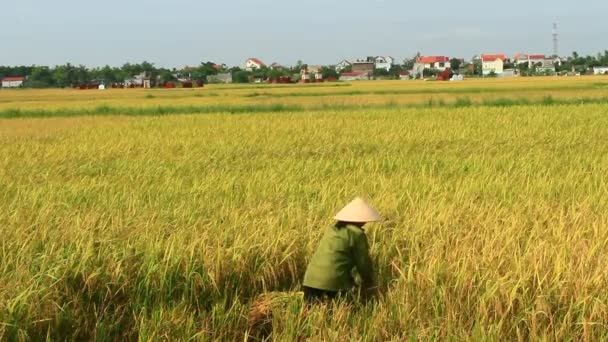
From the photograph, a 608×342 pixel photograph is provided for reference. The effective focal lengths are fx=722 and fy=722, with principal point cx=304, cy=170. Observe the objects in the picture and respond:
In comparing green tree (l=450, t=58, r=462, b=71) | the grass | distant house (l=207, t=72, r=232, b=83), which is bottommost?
the grass

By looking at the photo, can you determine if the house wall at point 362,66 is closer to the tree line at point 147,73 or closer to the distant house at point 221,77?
the tree line at point 147,73

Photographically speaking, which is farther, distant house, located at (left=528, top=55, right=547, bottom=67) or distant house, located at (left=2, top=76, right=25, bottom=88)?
distant house, located at (left=528, top=55, right=547, bottom=67)

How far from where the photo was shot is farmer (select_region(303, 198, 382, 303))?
3.42 m

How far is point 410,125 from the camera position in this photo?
14.9m

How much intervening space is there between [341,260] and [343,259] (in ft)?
0.04

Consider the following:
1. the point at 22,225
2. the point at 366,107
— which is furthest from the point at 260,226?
the point at 366,107

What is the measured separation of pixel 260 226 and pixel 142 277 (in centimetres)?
94

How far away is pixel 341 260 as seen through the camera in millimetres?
3432

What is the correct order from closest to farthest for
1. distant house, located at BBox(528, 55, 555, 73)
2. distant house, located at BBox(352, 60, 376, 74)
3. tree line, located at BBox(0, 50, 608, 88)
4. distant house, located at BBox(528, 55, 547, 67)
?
tree line, located at BBox(0, 50, 608, 88)
distant house, located at BBox(528, 55, 555, 73)
distant house, located at BBox(528, 55, 547, 67)
distant house, located at BBox(352, 60, 376, 74)

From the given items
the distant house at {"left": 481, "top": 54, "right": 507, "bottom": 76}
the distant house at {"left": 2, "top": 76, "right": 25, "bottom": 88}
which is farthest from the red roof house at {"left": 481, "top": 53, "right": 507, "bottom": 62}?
the distant house at {"left": 2, "top": 76, "right": 25, "bottom": 88}

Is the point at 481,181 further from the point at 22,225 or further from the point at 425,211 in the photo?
→ the point at 22,225

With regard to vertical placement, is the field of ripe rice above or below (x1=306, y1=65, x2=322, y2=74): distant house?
below

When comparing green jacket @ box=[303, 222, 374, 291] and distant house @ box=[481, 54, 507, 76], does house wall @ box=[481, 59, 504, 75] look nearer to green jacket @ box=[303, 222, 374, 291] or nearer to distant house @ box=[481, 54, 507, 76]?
distant house @ box=[481, 54, 507, 76]

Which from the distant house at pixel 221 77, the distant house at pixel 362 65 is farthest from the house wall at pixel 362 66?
the distant house at pixel 221 77
